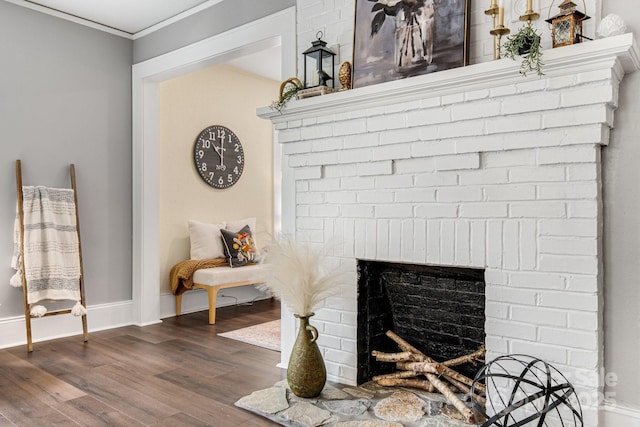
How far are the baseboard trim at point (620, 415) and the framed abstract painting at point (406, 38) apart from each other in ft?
5.47

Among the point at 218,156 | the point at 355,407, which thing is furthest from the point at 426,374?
the point at 218,156

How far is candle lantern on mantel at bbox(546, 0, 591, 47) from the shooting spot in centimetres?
198

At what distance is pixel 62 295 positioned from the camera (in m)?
3.73

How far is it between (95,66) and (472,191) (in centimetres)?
344

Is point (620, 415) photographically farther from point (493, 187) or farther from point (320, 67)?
point (320, 67)

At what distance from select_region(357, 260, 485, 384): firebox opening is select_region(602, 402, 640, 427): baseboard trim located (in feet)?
2.19

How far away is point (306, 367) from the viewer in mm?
2521

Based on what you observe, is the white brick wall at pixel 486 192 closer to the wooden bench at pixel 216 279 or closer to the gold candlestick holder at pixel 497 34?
the gold candlestick holder at pixel 497 34

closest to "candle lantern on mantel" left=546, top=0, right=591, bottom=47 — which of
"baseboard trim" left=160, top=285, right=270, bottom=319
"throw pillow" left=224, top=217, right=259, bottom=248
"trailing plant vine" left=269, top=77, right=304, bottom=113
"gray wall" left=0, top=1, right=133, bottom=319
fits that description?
"trailing plant vine" left=269, top=77, right=304, bottom=113

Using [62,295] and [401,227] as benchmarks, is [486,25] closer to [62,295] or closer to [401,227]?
[401,227]

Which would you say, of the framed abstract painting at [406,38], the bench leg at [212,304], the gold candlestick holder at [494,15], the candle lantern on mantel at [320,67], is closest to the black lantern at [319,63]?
the candle lantern on mantel at [320,67]

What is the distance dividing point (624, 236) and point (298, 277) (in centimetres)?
151

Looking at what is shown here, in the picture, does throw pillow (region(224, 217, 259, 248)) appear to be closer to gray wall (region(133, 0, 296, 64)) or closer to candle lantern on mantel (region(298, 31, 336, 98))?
gray wall (region(133, 0, 296, 64))

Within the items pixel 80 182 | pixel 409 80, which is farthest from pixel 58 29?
pixel 409 80
